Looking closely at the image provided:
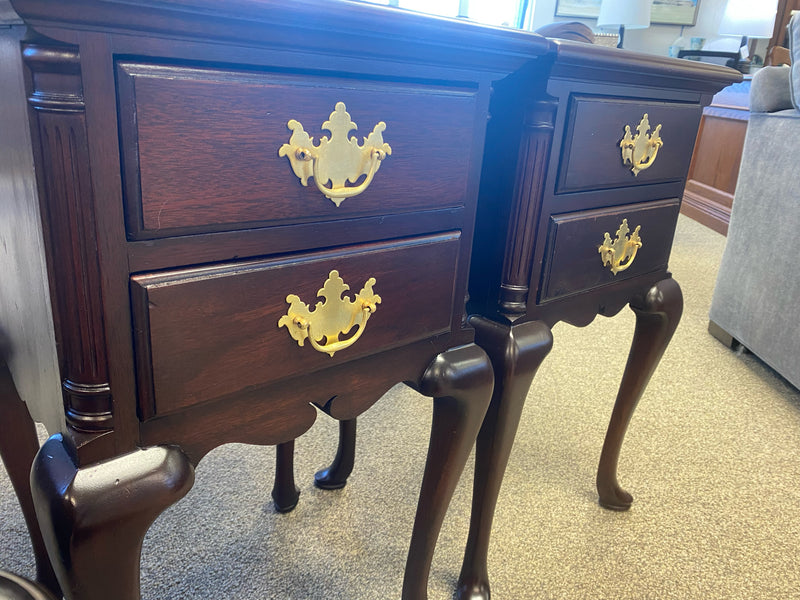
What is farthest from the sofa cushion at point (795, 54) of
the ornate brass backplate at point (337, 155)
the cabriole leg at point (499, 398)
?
the ornate brass backplate at point (337, 155)

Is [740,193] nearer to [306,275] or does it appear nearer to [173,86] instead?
[306,275]

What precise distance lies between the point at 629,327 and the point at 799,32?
922 millimetres

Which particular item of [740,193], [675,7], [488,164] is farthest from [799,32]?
[675,7]

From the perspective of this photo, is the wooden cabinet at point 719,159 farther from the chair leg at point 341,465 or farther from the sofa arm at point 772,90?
the chair leg at point 341,465

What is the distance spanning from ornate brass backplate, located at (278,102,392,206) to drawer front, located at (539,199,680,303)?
0.97 ft

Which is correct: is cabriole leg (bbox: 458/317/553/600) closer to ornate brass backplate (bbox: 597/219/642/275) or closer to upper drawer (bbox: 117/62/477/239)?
ornate brass backplate (bbox: 597/219/642/275)

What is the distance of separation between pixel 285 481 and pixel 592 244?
0.62m

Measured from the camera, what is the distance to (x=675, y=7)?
13.2ft

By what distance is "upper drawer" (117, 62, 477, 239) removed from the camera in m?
0.40

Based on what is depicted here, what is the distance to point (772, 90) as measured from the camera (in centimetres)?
164

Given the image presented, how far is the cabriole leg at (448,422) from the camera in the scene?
0.66 m

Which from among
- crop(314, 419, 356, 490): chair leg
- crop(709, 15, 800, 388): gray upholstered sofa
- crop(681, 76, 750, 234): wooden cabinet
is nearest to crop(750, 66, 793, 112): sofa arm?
crop(709, 15, 800, 388): gray upholstered sofa

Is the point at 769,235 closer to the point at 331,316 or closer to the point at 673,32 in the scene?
the point at 331,316

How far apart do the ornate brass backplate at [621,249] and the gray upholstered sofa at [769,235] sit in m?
0.89
